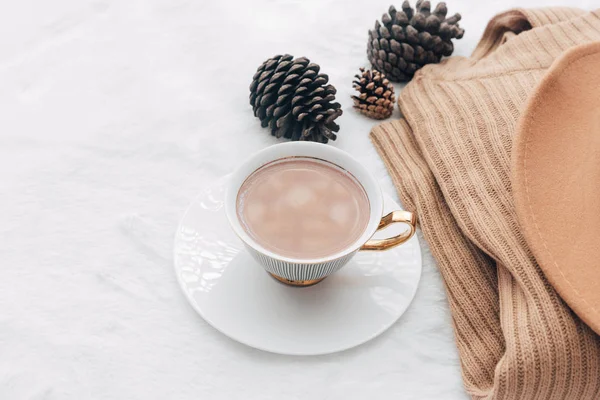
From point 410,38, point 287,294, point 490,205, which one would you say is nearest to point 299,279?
point 287,294

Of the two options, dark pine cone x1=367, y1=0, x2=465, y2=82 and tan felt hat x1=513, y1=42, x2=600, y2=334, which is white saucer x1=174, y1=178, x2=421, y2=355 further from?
dark pine cone x1=367, y1=0, x2=465, y2=82

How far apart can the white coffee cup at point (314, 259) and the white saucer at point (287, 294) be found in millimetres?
20

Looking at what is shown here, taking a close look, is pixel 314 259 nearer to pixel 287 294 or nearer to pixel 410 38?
pixel 287 294

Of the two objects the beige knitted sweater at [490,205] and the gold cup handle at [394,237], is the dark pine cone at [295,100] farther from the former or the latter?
the gold cup handle at [394,237]

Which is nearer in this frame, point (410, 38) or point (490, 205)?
point (490, 205)

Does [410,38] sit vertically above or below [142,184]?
above

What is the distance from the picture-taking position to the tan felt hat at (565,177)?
44 centimetres

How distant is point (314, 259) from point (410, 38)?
0.35 m

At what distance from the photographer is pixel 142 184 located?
0.59 m

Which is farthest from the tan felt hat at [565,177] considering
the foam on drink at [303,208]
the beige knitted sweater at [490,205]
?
the foam on drink at [303,208]

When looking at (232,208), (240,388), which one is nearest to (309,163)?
(232,208)

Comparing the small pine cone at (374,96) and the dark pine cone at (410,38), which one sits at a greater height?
the dark pine cone at (410,38)

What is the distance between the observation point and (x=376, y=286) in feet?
1.67

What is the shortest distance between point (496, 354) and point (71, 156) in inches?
17.0
